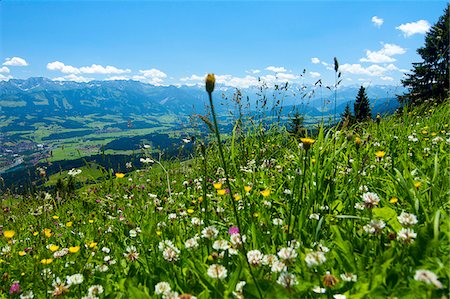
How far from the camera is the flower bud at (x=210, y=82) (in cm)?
129

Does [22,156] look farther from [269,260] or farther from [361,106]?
[361,106]

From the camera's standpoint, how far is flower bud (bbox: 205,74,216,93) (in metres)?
1.29

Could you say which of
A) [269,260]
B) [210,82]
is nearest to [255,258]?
[269,260]

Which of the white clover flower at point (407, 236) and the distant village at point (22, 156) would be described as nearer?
the white clover flower at point (407, 236)

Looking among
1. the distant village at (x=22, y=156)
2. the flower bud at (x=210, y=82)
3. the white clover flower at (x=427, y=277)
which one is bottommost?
the distant village at (x=22, y=156)

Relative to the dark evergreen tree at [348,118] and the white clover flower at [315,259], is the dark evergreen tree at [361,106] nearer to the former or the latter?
the dark evergreen tree at [348,118]

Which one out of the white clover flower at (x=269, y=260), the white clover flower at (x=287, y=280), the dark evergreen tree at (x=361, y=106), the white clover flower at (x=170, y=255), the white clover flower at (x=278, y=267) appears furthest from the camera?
the dark evergreen tree at (x=361, y=106)

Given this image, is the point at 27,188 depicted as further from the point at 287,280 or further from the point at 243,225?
the point at 287,280

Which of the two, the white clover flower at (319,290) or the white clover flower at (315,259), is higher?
the white clover flower at (315,259)

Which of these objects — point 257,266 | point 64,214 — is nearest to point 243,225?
point 257,266

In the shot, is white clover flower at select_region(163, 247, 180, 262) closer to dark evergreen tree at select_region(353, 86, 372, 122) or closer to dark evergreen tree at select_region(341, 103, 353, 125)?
dark evergreen tree at select_region(341, 103, 353, 125)

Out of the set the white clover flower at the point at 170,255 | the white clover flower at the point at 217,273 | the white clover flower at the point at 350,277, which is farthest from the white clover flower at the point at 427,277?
the white clover flower at the point at 170,255

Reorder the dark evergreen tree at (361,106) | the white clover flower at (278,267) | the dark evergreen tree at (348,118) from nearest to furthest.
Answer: the white clover flower at (278,267), the dark evergreen tree at (348,118), the dark evergreen tree at (361,106)

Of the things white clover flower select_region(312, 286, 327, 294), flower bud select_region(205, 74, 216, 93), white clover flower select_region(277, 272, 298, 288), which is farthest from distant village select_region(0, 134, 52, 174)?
white clover flower select_region(312, 286, 327, 294)
